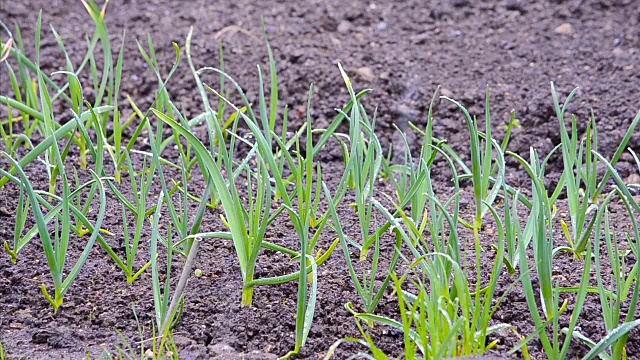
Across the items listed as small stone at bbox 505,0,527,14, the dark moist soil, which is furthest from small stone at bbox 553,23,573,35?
small stone at bbox 505,0,527,14

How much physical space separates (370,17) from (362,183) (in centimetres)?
183

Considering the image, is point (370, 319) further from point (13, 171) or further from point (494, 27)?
point (494, 27)

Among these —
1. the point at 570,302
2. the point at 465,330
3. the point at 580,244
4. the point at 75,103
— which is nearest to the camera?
the point at 465,330

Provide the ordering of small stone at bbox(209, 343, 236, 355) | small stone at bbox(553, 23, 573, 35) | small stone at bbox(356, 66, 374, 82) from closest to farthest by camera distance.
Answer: small stone at bbox(209, 343, 236, 355) → small stone at bbox(356, 66, 374, 82) → small stone at bbox(553, 23, 573, 35)

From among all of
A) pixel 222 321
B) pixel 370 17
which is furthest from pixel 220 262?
pixel 370 17

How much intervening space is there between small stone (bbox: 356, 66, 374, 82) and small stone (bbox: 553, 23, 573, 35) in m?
0.86

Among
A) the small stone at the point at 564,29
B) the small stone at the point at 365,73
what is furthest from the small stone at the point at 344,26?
the small stone at the point at 564,29

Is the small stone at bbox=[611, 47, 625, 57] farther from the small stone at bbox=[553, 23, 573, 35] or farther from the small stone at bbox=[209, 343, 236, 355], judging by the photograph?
the small stone at bbox=[209, 343, 236, 355]

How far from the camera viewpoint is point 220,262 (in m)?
2.03

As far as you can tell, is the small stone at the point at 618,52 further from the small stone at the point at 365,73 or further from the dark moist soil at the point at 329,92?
the small stone at the point at 365,73

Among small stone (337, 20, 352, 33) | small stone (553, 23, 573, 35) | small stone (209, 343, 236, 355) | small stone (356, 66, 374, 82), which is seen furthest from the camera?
small stone (337, 20, 352, 33)

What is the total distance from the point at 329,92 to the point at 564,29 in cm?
110

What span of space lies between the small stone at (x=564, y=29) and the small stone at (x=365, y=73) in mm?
864

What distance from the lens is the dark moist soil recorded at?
1.80 metres
